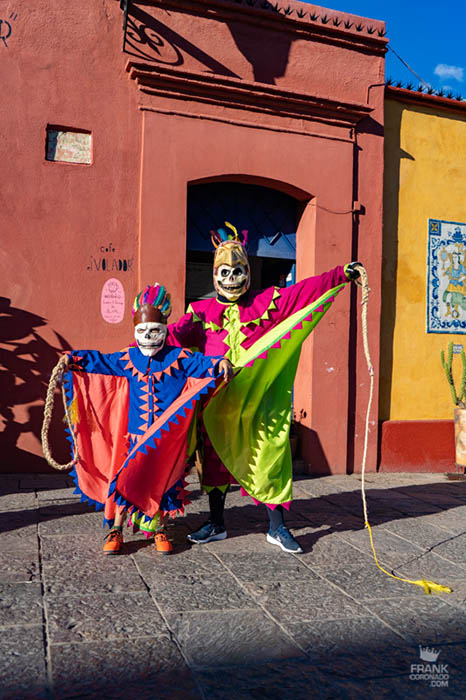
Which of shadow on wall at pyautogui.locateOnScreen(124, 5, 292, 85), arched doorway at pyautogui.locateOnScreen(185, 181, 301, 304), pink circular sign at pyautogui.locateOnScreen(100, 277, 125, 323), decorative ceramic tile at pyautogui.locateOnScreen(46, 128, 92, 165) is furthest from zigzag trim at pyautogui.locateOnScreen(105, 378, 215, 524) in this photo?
shadow on wall at pyautogui.locateOnScreen(124, 5, 292, 85)

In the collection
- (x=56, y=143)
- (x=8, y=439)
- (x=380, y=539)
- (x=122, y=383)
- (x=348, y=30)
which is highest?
(x=348, y=30)

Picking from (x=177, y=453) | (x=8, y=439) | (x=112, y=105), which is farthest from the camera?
(x=112, y=105)

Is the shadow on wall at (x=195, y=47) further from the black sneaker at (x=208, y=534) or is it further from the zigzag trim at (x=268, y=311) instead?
the black sneaker at (x=208, y=534)

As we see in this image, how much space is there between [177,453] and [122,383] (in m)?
0.59

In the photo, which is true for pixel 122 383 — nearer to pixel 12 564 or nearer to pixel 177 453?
pixel 177 453

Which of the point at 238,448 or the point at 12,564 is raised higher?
the point at 238,448

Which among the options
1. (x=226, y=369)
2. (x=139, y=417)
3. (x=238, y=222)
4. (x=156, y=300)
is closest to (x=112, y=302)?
(x=238, y=222)

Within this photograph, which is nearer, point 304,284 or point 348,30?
point 304,284

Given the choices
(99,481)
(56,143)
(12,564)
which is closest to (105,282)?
(56,143)

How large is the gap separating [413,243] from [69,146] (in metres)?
4.13

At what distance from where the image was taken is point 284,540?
13.1ft

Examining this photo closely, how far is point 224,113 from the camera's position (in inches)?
256

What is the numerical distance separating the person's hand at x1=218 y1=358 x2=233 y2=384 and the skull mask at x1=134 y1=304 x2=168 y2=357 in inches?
16.7

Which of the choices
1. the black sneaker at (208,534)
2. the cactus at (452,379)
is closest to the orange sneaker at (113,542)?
the black sneaker at (208,534)
